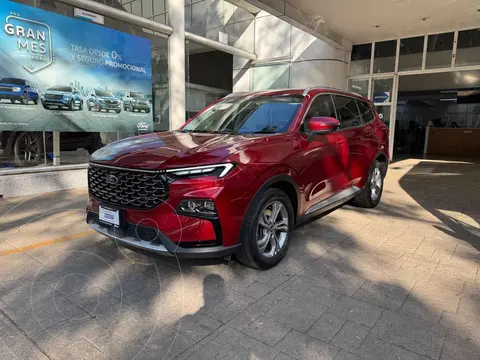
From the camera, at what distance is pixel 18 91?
6.44m

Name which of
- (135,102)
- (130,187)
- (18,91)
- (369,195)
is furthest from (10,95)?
(369,195)

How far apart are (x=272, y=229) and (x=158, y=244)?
116 centimetres

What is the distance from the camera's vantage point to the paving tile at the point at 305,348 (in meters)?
2.31

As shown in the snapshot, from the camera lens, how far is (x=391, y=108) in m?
12.3

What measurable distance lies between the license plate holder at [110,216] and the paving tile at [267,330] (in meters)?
1.44

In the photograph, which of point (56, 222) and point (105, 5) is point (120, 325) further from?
point (105, 5)

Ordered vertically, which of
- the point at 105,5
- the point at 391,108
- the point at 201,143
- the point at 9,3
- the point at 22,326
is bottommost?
the point at 22,326

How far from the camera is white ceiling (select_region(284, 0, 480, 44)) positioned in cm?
858

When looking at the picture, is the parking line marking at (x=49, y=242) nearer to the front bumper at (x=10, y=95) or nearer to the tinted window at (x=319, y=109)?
the tinted window at (x=319, y=109)

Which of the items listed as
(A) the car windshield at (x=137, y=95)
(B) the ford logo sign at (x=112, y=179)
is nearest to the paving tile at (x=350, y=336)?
(B) the ford logo sign at (x=112, y=179)

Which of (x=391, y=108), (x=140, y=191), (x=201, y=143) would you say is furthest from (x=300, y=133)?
(x=391, y=108)

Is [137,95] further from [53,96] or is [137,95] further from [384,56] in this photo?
[384,56]

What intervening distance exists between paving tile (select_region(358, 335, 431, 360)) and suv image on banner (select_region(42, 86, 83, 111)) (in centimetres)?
696

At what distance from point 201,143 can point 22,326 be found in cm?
204
